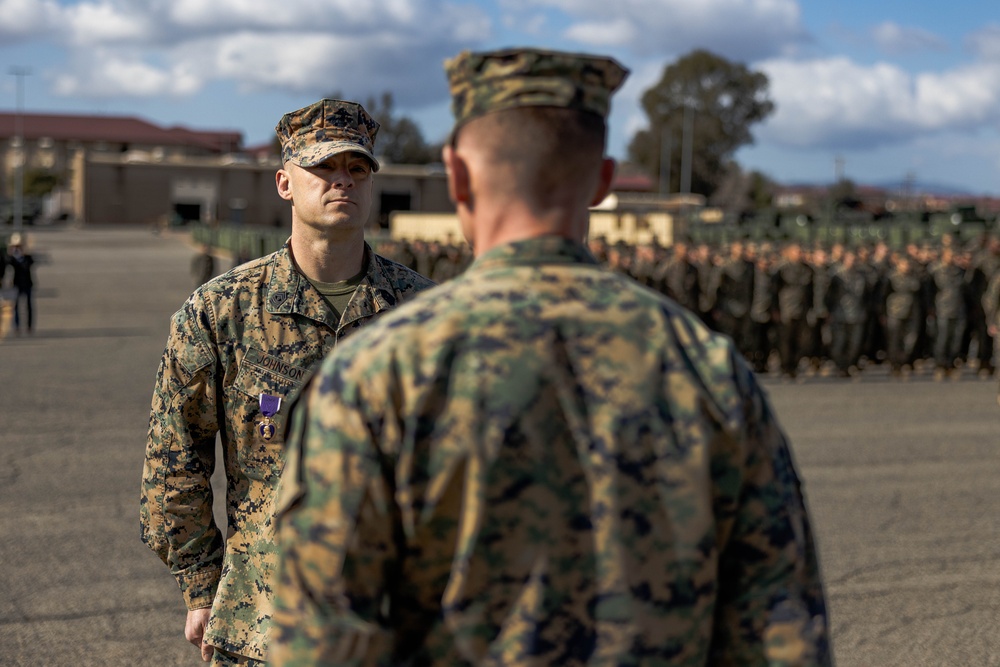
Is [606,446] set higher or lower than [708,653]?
higher

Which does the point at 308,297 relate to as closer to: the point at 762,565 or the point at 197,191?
the point at 762,565

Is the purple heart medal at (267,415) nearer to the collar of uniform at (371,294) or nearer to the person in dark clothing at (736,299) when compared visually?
the collar of uniform at (371,294)

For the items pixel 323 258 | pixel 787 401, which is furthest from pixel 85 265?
pixel 323 258

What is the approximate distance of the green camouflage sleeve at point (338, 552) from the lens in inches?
66.9

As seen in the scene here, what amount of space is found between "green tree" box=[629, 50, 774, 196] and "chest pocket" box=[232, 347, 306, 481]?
84.1 m

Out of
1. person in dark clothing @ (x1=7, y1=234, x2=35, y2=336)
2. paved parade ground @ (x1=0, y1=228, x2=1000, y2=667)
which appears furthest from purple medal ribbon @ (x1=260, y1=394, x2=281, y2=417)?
person in dark clothing @ (x1=7, y1=234, x2=35, y2=336)

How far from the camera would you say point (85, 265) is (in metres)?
42.2

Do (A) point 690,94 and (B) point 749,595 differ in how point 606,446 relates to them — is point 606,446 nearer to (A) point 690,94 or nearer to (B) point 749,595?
(B) point 749,595

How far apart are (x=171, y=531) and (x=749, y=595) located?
5.78 feet

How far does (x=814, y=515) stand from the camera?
7.83 metres

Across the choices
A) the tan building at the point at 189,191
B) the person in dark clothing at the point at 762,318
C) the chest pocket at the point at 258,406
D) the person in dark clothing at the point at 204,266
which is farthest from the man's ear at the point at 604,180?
the tan building at the point at 189,191

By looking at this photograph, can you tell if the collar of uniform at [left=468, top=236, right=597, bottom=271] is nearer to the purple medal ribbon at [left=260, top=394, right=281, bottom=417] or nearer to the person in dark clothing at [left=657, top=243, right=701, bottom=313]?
the purple medal ribbon at [left=260, top=394, right=281, bottom=417]

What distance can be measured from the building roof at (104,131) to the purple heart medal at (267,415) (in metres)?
122

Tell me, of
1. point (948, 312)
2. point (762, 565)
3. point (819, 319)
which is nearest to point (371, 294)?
point (762, 565)
